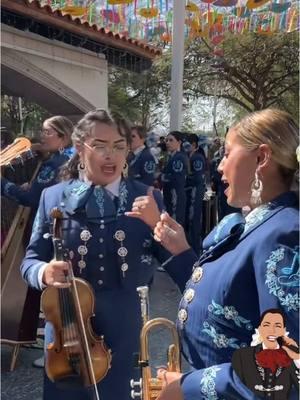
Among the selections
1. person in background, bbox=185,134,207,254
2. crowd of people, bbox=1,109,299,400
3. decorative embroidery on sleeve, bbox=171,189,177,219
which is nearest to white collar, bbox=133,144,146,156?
decorative embroidery on sleeve, bbox=171,189,177,219

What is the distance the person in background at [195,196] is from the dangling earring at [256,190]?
5816 mm

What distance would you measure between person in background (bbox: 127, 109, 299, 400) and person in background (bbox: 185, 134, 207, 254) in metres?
5.78

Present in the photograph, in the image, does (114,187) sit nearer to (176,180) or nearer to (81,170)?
(81,170)

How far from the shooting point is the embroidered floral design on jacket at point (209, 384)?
122 cm

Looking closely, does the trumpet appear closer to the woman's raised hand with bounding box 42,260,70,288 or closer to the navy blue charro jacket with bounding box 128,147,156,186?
the woman's raised hand with bounding box 42,260,70,288

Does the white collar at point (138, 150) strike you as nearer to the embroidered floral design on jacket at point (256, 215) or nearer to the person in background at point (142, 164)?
the person in background at point (142, 164)

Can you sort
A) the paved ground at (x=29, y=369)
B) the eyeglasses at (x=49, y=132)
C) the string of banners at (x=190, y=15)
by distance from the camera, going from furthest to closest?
the string of banners at (x=190, y=15) < the eyeglasses at (x=49, y=132) < the paved ground at (x=29, y=369)

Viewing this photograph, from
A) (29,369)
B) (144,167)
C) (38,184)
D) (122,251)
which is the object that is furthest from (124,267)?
(144,167)

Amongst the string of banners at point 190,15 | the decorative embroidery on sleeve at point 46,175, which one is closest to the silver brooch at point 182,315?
the decorative embroidery on sleeve at point 46,175

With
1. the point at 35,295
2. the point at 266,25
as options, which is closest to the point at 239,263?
the point at 35,295

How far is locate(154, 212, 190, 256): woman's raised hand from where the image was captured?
68.0 inches

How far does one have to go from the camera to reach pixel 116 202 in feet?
7.07

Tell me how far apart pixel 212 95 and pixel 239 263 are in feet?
72.2

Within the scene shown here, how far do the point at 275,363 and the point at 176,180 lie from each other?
19.3ft
